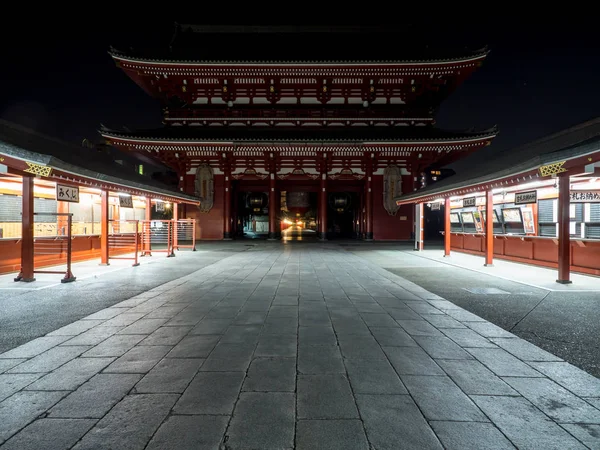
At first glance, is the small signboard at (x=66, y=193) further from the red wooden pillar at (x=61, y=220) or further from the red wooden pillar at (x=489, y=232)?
the red wooden pillar at (x=489, y=232)

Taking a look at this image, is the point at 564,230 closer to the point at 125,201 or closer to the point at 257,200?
the point at 125,201

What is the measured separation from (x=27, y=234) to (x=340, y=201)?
19.1 m

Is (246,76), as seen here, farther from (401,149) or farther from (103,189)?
(103,189)

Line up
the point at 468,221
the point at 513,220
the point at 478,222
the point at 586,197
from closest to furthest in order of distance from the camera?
1. the point at 586,197
2. the point at 513,220
3. the point at 478,222
4. the point at 468,221

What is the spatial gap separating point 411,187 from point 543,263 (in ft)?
35.7

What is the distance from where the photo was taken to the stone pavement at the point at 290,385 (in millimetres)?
1956

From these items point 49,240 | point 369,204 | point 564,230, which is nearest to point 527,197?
point 564,230

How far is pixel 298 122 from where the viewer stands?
19.8m

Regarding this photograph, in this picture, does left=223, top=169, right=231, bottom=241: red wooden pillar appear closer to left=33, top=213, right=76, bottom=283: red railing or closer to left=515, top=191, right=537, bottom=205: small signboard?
left=33, top=213, right=76, bottom=283: red railing

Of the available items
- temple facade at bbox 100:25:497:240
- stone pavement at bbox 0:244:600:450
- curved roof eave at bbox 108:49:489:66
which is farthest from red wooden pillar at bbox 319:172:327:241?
stone pavement at bbox 0:244:600:450

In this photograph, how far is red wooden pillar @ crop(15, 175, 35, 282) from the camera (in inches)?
265

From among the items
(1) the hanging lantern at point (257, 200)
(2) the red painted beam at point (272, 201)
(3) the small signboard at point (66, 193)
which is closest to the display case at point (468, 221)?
(2) the red painted beam at point (272, 201)

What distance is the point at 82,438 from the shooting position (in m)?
1.93

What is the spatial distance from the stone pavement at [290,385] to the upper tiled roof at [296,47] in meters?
17.3
